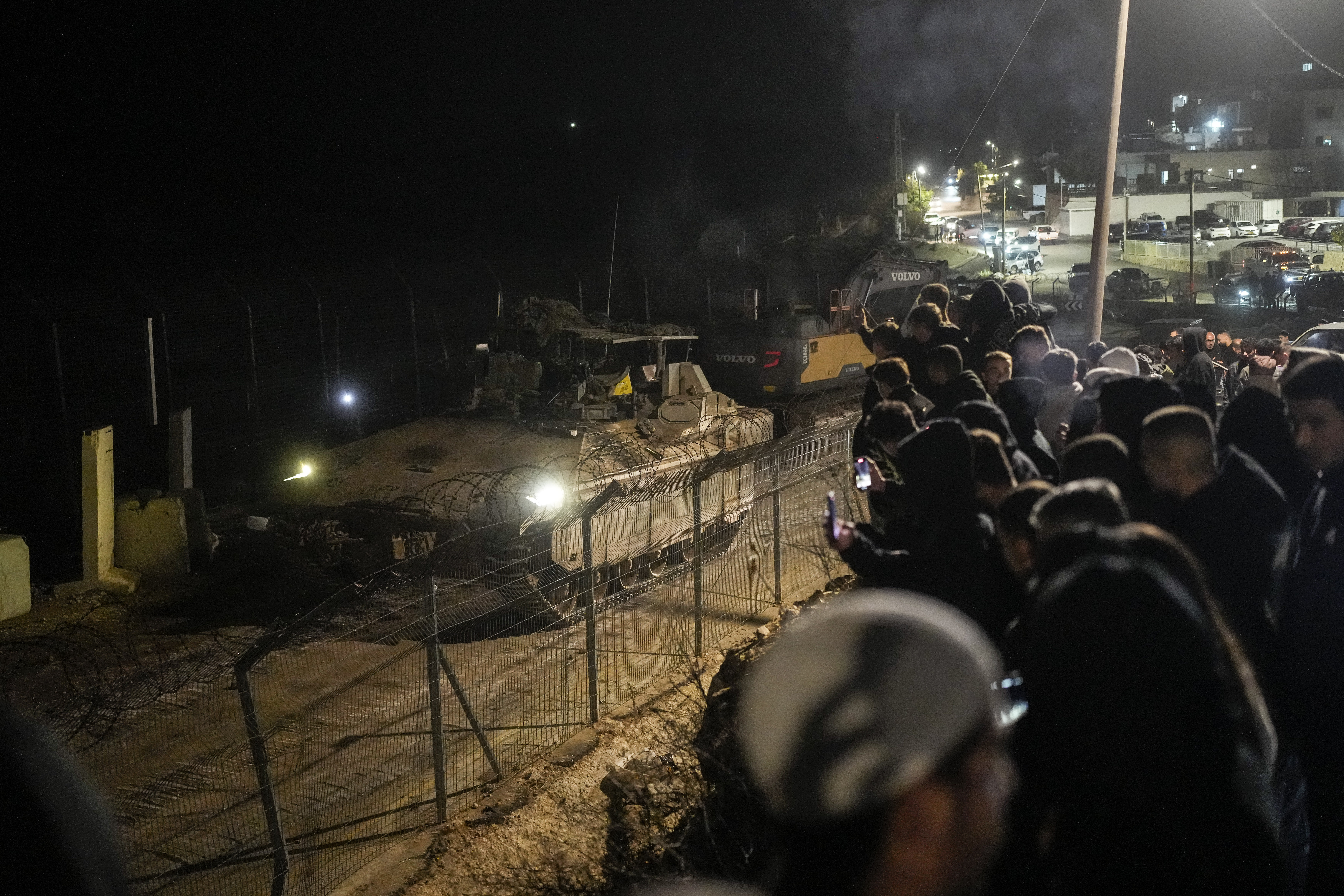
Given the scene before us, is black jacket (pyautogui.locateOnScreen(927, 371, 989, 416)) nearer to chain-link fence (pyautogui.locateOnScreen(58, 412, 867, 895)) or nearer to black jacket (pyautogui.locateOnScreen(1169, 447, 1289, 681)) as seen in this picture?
chain-link fence (pyautogui.locateOnScreen(58, 412, 867, 895))

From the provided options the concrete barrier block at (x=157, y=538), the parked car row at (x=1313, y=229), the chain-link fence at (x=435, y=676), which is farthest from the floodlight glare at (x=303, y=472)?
the parked car row at (x=1313, y=229)

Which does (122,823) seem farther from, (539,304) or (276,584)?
(539,304)

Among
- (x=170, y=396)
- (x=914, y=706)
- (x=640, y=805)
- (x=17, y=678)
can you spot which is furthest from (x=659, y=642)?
(x=170, y=396)

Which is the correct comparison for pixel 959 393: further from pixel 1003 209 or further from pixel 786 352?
pixel 1003 209

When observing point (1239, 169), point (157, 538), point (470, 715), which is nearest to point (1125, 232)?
point (1239, 169)

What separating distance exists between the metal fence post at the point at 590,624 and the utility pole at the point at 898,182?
3238cm

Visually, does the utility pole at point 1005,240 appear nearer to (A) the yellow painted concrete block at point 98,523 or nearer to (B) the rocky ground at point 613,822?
(A) the yellow painted concrete block at point 98,523

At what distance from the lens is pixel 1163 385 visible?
516 cm

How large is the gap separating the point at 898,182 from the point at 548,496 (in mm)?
32192

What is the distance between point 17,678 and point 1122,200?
172 ft

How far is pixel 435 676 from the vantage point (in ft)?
19.1

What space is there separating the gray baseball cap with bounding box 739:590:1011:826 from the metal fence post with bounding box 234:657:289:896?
372 cm

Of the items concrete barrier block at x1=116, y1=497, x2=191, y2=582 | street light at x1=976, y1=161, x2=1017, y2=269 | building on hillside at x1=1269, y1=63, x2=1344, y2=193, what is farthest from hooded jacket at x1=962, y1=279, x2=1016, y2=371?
building on hillside at x1=1269, y1=63, x2=1344, y2=193

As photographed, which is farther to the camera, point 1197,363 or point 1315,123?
point 1315,123
